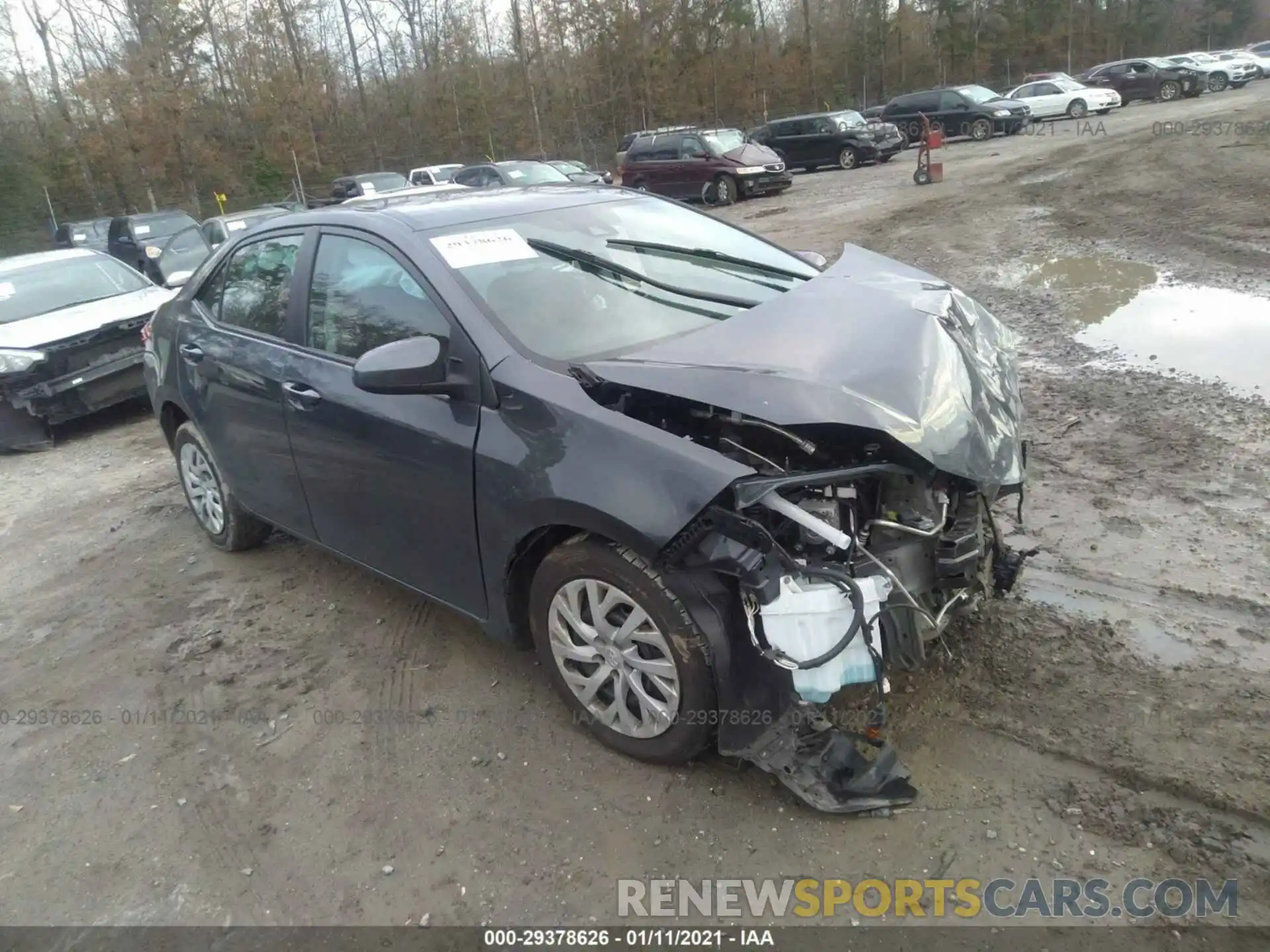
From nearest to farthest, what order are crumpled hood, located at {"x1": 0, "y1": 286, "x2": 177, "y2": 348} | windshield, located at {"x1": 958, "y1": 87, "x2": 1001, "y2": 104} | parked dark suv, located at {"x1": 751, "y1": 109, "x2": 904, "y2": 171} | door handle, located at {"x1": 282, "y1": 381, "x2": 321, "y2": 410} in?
door handle, located at {"x1": 282, "y1": 381, "x2": 321, "y2": 410} < crumpled hood, located at {"x1": 0, "y1": 286, "x2": 177, "y2": 348} < parked dark suv, located at {"x1": 751, "y1": 109, "x2": 904, "y2": 171} < windshield, located at {"x1": 958, "y1": 87, "x2": 1001, "y2": 104}

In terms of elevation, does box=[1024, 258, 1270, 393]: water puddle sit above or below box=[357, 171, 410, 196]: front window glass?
below

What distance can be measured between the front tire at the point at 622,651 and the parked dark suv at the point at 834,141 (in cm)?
2520

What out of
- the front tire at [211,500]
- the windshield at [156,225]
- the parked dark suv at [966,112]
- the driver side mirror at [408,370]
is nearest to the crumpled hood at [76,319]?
the front tire at [211,500]

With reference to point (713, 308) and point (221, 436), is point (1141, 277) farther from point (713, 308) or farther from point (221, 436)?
point (221, 436)

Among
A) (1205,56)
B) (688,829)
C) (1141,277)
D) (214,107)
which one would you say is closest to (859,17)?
(1205,56)

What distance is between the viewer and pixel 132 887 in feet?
9.32

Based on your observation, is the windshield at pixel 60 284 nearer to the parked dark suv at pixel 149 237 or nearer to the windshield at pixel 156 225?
the parked dark suv at pixel 149 237

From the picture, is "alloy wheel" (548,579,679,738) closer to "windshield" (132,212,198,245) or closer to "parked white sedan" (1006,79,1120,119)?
"windshield" (132,212,198,245)

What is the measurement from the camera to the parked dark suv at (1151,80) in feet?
101

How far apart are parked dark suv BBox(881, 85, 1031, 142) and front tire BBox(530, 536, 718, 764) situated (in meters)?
26.6

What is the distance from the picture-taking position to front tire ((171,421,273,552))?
15.9 ft

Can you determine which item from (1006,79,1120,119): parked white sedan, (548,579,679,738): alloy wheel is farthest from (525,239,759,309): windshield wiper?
(1006,79,1120,119): parked white sedan

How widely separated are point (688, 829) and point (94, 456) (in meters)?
6.75

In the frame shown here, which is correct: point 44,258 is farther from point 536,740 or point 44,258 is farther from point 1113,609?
point 1113,609
